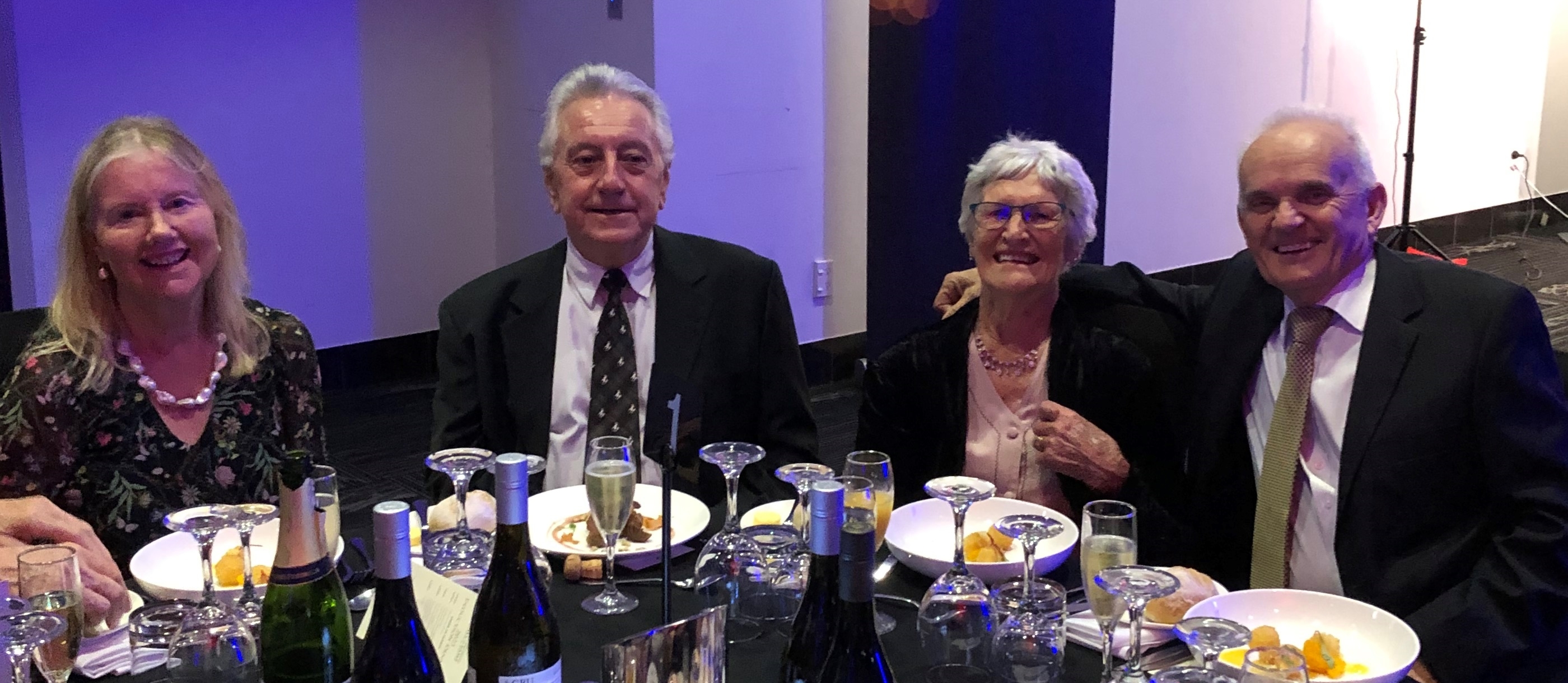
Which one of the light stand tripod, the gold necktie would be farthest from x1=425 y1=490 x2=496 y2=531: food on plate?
the light stand tripod

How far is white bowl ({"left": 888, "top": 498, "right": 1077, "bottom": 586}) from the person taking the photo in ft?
6.26

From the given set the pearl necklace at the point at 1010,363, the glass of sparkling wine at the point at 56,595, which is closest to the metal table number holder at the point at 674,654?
the glass of sparkling wine at the point at 56,595

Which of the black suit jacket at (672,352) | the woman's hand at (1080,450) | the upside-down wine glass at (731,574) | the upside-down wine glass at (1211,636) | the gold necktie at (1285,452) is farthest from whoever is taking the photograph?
the black suit jacket at (672,352)

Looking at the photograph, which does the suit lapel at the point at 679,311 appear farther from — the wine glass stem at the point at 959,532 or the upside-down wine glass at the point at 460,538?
the wine glass stem at the point at 959,532

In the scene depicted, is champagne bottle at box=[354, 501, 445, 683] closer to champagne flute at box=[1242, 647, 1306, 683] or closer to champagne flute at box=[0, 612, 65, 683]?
champagne flute at box=[0, 612, 65, 683]

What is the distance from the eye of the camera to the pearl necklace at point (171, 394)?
2.36 meters

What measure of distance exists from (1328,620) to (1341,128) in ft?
3.24

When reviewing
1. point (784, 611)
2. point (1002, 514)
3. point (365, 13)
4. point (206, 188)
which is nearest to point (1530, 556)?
point (1002, 514)

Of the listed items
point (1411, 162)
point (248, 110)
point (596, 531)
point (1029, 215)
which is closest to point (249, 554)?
point (596, 531)

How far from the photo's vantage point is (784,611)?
1764 millimetres

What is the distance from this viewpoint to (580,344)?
2.79 metres

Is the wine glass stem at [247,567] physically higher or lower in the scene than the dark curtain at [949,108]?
lower

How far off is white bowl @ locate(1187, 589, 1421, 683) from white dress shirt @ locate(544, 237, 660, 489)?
1.33m

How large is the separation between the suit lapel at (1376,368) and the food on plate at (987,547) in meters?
0.64
